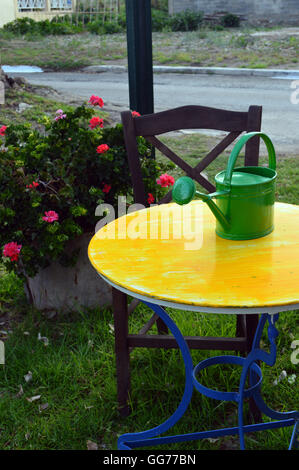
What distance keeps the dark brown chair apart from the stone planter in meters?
0.49

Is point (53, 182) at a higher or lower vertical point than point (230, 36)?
lower

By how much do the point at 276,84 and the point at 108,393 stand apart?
6.44 meters

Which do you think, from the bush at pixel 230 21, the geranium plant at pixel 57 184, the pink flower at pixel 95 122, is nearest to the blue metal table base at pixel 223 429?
the geranium plant at pixel 57 184

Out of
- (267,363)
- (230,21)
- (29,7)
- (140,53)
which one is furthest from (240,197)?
(230,21)

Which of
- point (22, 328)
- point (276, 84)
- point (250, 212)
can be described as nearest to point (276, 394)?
point (250, 212)

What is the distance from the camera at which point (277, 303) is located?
1.12 metres

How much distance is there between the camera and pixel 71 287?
250 centimetres

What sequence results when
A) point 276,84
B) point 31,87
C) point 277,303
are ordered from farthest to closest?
point 276,84
point 31,87
point 277,303

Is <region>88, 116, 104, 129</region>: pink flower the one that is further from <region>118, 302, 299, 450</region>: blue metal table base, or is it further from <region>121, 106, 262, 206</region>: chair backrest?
<region>118, 302, 299, 450</region>: blue metal table base

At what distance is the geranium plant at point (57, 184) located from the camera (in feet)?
7.47

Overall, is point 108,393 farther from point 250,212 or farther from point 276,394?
point 250,212

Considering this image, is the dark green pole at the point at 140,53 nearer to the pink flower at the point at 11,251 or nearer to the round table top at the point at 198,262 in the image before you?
the pink flower at the point at 11,251

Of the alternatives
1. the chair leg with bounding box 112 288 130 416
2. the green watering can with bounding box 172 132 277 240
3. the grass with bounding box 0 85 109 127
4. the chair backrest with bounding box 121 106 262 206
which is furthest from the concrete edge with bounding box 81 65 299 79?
the green watering can with bounding box 172 132 277 240

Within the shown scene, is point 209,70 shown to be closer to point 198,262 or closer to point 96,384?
point 96,384
